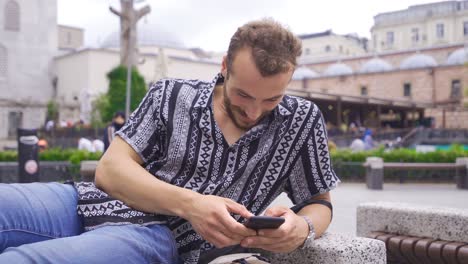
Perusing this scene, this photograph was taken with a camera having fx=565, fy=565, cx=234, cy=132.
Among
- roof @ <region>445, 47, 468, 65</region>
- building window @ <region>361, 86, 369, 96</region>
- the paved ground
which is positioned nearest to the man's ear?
the paved ground

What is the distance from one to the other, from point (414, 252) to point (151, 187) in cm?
129

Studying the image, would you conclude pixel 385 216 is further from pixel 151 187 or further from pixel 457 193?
pixel 457 193

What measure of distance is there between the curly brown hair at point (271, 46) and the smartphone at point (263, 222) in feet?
1.56

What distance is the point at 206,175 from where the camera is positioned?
2029 millimetres

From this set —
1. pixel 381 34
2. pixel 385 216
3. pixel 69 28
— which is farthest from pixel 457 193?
pixel 381 34

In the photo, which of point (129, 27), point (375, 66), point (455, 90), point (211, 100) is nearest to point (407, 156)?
point (129, 27)

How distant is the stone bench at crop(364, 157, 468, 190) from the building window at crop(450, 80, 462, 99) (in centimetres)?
3587

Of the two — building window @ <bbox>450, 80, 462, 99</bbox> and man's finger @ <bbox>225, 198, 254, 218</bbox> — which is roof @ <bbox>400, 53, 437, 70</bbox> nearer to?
Result: building window @ <bbox>450, 80, 462, 99</bbox>

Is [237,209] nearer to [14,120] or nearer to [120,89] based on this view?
[120,89]

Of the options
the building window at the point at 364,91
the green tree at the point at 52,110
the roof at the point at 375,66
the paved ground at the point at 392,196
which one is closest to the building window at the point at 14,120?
the green tree at the point at 52,110

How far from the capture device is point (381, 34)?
7519 cm

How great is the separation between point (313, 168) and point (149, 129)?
63 cm

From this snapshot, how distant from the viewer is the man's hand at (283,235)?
1779 millimetres

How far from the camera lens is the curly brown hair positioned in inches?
73.1
